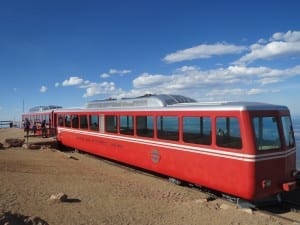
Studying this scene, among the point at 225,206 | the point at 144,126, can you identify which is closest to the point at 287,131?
the point at 225,206

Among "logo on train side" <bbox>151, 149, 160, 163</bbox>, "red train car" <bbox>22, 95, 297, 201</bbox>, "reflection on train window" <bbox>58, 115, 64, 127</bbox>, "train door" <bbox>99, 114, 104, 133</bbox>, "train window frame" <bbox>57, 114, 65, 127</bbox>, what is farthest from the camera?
"reflection on train window" <bbox>58, 115, 64, 127</bbox>

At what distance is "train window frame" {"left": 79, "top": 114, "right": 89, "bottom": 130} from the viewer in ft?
65.2

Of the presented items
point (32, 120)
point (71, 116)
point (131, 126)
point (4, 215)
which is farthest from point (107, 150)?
point (32, 120)

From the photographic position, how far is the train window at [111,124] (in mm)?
16330

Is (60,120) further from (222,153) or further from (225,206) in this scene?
(225,206)

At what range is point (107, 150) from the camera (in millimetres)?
17156

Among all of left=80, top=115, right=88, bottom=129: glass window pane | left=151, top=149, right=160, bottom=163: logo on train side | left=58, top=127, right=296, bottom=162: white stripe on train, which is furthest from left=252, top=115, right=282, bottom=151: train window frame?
left=80, top=115, right=88, bottom=129: glass window pane

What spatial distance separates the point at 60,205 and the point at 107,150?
26.1 feet

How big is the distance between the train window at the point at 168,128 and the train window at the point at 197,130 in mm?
431

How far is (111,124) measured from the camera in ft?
55.2

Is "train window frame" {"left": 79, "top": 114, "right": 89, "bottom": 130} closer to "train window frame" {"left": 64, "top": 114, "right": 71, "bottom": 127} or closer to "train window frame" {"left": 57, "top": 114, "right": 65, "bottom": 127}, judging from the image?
"train window frame" {"left": 64, "top": 114, "right": 71, "bottom": 127}

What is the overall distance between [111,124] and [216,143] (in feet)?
23.3

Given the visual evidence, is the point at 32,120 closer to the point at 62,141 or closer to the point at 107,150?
the point at 62,141

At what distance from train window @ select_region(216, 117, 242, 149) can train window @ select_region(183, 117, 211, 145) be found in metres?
0.40
